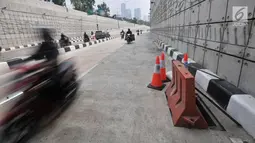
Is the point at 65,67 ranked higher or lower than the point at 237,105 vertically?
higher

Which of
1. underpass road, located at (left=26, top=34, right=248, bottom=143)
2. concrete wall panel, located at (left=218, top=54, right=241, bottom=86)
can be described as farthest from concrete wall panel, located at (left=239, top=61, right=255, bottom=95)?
underpass road, located at (left=26, top=34, right=248, bottom=143)

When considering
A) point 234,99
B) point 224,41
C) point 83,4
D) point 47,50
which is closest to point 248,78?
point 234,99

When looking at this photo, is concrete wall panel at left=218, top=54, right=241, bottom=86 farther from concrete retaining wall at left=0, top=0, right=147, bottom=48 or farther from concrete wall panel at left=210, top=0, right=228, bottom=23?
concrete retaining wall at left=0, top=0, right=147, bottom=48

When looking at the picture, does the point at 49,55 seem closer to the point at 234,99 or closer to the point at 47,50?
the point at 47,50

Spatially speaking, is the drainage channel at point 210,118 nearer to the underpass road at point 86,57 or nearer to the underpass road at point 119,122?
the underpass road at point 119,122

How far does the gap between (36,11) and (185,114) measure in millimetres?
Answer: 22873

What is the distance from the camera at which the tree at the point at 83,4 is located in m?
64.0

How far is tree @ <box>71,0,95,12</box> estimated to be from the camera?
64.0 meters

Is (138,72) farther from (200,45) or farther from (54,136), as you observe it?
(54,136)

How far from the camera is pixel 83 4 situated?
228 ft

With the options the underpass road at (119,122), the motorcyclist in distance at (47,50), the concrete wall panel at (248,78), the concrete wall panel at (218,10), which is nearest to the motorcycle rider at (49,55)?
the motorcyclist in distance at (47,50)

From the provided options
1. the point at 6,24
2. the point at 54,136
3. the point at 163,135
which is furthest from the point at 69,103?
the point at 6,24

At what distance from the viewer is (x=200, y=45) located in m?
4.50

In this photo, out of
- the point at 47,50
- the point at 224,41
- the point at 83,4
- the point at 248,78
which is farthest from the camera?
the point at 83,4
